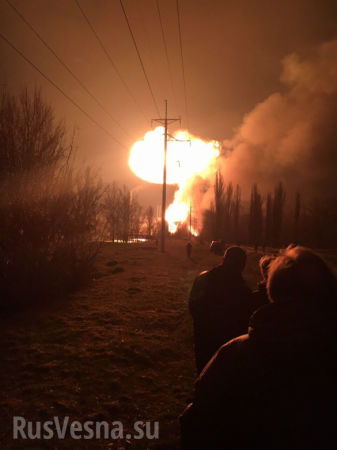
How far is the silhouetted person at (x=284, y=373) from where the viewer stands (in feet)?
4.85

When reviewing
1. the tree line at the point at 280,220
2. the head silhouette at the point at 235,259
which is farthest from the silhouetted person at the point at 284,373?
the tree line at the point at 280,220

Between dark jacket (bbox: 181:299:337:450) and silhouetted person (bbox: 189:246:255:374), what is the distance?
1811 mm

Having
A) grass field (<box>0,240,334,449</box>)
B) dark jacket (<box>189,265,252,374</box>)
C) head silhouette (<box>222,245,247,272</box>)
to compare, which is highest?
head silhouette (<box>222,245,247,272</box>)

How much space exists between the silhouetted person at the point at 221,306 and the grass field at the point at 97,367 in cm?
132

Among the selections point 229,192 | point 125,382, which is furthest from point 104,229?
point 229,192

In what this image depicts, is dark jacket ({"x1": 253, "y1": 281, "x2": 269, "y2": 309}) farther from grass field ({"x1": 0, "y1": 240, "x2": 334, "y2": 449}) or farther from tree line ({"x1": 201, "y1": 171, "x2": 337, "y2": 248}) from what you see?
tree line ({"x1": 201, "y1": 171, "x2": 337, "y2": 248})

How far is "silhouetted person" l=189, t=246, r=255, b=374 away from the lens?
3520 mm

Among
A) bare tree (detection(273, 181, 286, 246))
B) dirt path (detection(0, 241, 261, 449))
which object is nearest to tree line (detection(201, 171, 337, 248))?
bare tree (detection(273, 181, 286, 246))

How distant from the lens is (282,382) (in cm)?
155

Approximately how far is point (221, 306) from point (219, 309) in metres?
0.04

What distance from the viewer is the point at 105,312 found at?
9.43 meters

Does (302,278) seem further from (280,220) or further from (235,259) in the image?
(280,220)

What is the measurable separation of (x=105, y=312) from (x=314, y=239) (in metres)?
69.1

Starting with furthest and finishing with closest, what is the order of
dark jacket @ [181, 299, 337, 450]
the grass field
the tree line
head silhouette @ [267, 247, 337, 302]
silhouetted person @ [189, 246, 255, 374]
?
the tree line < the grass field < silhouetted person @ [189, 246, 255, 374] < head silhouette @ [267, 247, 337, 302] < dark jacket @ [181, 299, 337, 450]
